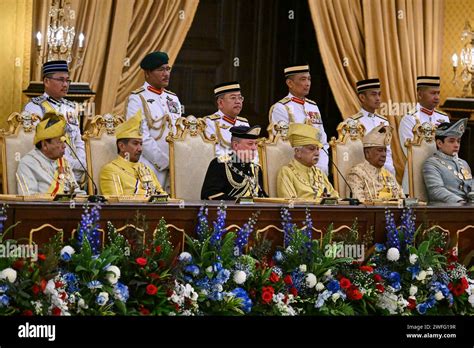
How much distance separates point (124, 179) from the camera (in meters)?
6.38

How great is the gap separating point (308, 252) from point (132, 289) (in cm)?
86

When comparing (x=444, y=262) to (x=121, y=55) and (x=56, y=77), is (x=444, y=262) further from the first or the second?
(x=121, y=55)

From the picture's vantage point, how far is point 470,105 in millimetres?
9297

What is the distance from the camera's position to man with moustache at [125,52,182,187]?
7.01 meters

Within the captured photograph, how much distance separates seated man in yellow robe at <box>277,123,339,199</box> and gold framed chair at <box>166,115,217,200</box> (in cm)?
50

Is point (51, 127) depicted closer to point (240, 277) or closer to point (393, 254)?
point (240, 277)

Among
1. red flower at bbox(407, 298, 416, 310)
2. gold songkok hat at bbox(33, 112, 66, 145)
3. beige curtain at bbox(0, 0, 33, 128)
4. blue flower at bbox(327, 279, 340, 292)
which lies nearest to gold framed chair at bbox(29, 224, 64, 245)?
gold songkok hat at bbox(33, 112, 66, 145)

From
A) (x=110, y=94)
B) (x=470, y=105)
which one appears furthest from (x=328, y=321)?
(x=470, y=105)

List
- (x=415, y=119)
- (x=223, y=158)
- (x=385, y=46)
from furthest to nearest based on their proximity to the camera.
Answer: (x=385, y=46)
(x=415, y=119)
(x=223, y=158)

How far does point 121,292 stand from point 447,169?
3269 millimetres

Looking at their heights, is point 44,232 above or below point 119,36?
below

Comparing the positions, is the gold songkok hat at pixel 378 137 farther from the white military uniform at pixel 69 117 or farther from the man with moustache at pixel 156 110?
the white military uniform at pixel 69 117

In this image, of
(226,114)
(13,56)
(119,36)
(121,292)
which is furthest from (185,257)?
(119,36)

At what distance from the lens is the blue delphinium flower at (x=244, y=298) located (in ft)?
15.8
